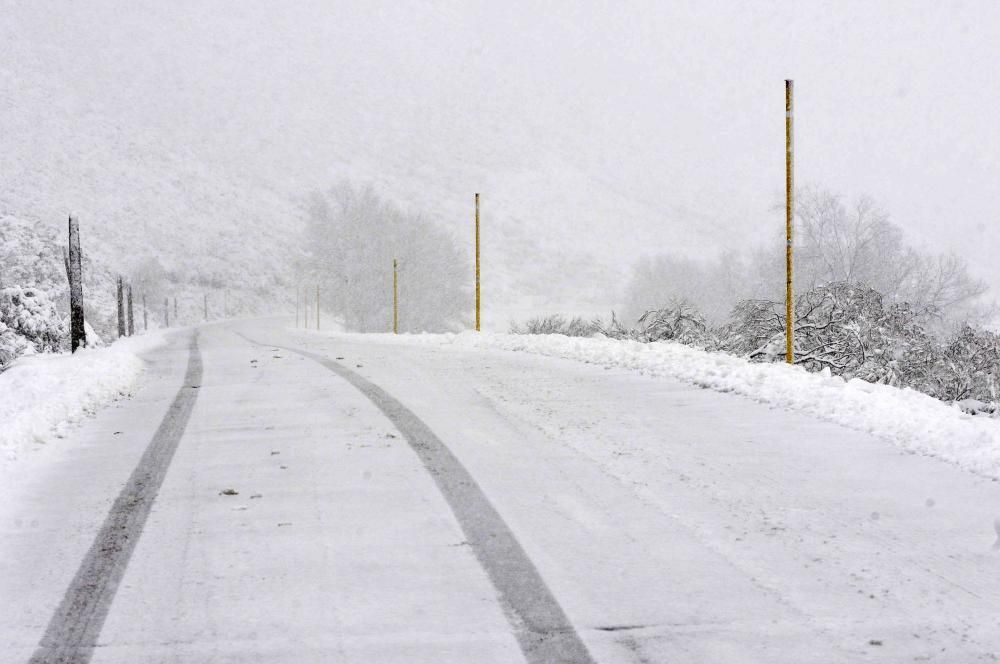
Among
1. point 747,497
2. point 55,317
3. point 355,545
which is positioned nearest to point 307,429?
point 355,545

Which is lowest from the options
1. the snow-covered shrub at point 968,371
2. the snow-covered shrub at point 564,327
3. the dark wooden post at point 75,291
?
the snow-covered shrub at point 968,371

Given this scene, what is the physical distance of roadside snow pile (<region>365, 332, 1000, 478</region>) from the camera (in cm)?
716

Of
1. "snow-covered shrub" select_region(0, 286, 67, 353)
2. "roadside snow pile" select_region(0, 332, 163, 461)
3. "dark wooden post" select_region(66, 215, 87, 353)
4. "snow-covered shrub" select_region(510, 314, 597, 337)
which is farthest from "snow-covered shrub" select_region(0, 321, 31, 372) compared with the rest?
"snow-covered shrub" select_region(510, 314, 597, 337)

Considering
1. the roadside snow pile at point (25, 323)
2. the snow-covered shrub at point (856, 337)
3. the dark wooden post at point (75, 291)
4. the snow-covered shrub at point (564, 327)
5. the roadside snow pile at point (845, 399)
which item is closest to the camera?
the roadside snow pile at point (845, 399)

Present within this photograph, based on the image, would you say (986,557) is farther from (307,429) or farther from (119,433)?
(119,433)

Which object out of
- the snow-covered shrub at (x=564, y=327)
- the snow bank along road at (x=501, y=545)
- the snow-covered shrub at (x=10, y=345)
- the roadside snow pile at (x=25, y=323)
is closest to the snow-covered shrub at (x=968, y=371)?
the snow-covered shrub at (x=564, y=327)

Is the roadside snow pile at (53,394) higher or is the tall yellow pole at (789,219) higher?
the tall yellow pole at (789,219)

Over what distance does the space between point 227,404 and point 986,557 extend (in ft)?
28.7

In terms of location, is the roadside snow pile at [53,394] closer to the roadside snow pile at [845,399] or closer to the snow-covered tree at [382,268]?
the roadside snow pile at [845,399]

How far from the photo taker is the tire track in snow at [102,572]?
3.68 meters

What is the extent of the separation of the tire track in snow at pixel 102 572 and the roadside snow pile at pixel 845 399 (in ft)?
→ 18.9

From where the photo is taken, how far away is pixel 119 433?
364 inches

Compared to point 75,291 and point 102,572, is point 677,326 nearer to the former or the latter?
point 75,291

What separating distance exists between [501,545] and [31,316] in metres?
33.6
